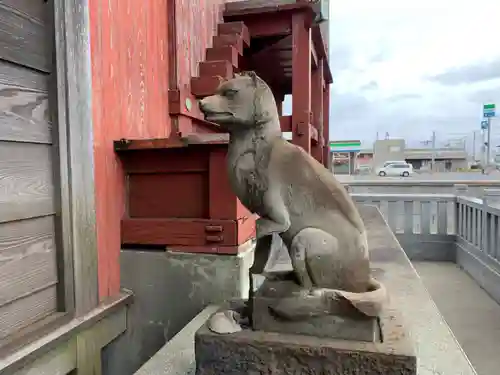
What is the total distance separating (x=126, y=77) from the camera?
2.52 metres

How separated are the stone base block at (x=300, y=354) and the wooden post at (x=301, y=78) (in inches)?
76.6

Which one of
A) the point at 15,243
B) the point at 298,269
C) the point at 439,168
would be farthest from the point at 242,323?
the point at 439,168

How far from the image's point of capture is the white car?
59.2 feet

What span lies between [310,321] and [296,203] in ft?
1.47

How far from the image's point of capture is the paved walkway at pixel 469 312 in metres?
3.00

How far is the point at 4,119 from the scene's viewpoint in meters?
1.69

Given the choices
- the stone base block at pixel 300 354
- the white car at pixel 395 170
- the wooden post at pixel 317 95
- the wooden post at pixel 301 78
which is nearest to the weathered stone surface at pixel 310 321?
the stone base block at pixel 300 354

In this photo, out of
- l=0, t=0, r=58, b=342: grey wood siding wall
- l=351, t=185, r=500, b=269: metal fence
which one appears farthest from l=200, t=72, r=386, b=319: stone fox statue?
l=351, t=185, r=500, b=269: metal fence

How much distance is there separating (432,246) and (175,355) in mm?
5335

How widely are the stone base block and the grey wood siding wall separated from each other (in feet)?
2.89

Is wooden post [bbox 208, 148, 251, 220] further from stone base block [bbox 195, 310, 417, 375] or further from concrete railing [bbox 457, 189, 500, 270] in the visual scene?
concrete railing [bbox 457, 189, 500, 270]

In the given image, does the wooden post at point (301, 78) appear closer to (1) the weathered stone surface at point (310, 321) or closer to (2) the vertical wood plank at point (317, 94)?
(2) the vertical wood plank at point (317, 94)

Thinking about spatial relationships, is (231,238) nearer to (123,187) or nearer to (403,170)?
(123,187)

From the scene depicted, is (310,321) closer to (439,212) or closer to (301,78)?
(301,78)
